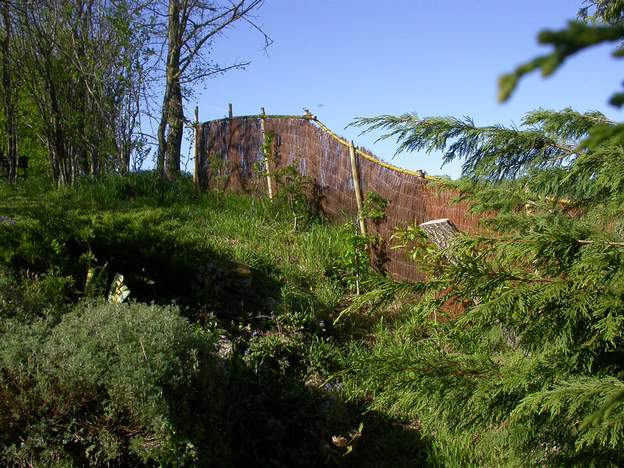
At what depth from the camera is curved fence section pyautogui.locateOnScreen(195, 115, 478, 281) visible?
7.43 meters

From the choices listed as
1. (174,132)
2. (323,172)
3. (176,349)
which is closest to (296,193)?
(323,172)

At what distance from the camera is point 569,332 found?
120 inches

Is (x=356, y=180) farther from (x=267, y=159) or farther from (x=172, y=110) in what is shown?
(x=172, y=110)

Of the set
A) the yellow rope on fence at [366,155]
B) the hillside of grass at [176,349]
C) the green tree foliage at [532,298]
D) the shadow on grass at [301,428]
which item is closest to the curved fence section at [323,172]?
the yellow rope on fence at [366,155]

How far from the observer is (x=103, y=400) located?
154 inches

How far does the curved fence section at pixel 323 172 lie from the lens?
7426 millimetres

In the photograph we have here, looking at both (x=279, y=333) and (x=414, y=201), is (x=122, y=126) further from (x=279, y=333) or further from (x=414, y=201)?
(x=279, y=333)

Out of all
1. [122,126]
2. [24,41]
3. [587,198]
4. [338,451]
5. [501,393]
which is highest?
[24,41]

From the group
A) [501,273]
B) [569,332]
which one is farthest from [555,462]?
[501,273]

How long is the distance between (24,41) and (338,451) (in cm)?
992

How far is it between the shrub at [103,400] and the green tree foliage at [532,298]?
3.22 feet

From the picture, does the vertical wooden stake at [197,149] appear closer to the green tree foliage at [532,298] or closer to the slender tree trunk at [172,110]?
A: the slender tree trunk at [172,110]

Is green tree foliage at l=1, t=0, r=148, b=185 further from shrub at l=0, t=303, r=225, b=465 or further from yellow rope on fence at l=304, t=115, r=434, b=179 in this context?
shrub at l=0, t=303, r=225, b=465

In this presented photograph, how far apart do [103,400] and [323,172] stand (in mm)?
6001
